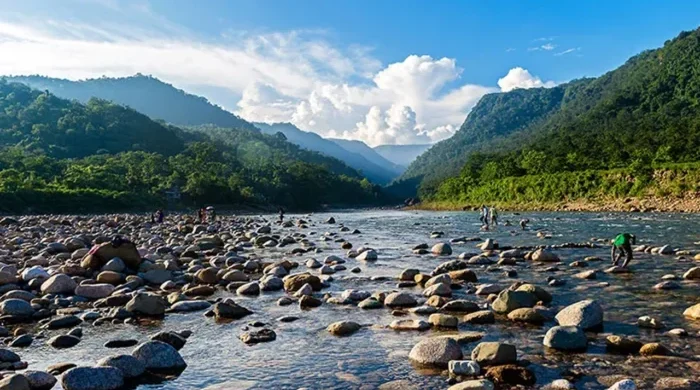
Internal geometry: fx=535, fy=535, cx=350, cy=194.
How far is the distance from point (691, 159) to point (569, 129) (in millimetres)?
72789

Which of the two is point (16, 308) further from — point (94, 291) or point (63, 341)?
point (63, 341)

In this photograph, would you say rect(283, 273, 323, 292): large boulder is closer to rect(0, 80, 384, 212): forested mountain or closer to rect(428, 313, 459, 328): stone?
rect(428, 313, 459, 328): stone

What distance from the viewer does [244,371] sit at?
869cm

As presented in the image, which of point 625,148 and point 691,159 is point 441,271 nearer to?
point 691,159

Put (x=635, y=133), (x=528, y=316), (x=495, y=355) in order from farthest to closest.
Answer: (x=635, y=133) → (x=528, y=316) → (x=495, y=355)

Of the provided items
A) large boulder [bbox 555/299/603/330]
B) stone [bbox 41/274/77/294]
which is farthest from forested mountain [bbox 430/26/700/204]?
stone [bbox 41/274/77/294]

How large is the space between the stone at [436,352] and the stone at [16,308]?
353 inches

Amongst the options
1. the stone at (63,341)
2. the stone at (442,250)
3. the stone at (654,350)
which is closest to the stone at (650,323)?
the stone at (654,350)

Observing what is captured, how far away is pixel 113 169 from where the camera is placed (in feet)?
355

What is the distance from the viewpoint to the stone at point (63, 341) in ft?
32.7

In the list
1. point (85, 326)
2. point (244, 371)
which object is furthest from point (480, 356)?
point (85, 326)

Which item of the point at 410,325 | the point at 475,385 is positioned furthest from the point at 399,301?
the point at 475,385

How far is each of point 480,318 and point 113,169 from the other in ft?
360

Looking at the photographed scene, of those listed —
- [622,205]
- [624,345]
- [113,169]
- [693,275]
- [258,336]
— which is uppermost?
[113,169]
